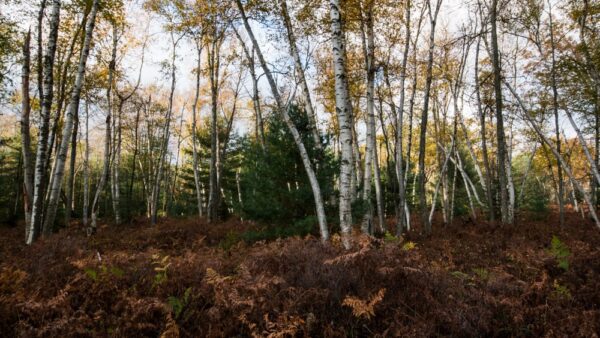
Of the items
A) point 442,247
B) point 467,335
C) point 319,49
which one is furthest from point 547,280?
point 319,49

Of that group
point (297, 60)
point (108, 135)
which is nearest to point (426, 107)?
point (297, 60)

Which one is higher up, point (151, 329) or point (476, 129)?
point (476, 129)

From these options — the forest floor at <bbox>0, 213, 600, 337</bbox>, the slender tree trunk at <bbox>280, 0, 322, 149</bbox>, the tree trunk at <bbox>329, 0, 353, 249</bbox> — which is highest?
the slender tree trunk at <bbox>280, 0, 322, 149</bbox>

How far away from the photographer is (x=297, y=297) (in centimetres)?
387

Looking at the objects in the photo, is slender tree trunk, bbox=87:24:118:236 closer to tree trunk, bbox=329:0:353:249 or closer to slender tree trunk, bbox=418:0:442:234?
tree trunk, bbox=329:0:353:249

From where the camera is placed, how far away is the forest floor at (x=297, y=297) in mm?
3613

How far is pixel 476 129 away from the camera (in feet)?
60.5

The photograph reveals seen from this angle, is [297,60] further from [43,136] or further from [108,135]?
[108,135]

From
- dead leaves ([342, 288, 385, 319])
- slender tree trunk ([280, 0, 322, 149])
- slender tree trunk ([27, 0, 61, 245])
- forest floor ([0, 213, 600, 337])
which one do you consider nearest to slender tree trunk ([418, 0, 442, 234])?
slender tree trunk ([280, 0, 322, 149])

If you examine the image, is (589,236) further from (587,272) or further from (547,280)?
(547,280)

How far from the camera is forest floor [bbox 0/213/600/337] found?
3613mm

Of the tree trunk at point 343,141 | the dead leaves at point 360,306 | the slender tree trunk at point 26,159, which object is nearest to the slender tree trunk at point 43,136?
the slender tree trunk at point 26,159

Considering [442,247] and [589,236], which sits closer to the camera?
[442,247]

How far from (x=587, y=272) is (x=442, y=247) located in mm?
3206
